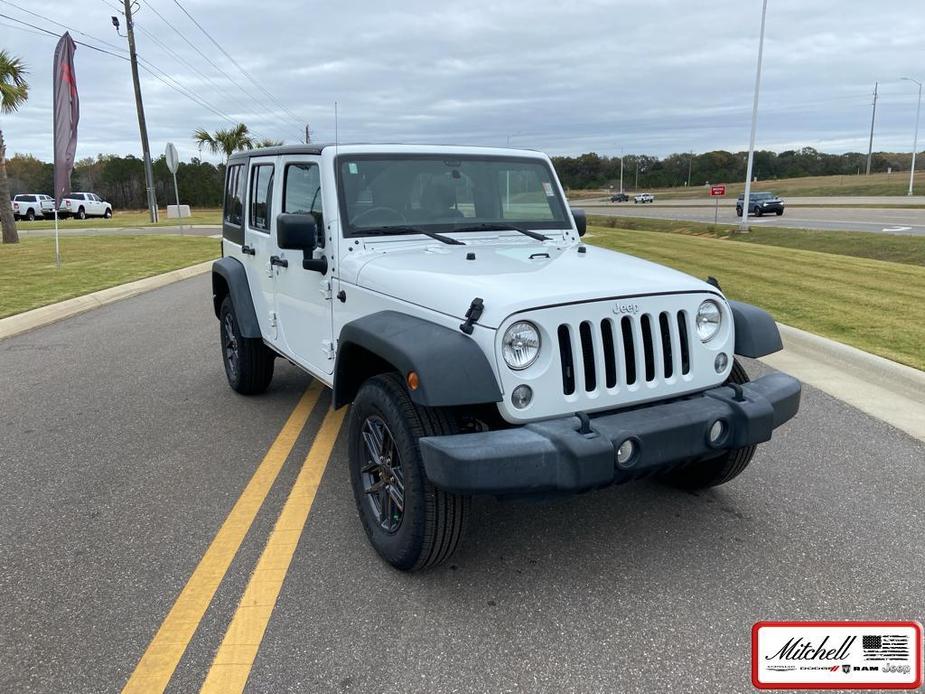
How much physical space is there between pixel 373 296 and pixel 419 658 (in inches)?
68.1

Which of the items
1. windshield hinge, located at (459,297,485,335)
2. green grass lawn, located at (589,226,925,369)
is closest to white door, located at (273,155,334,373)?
windshield hinge, located at (459,297,485,335)

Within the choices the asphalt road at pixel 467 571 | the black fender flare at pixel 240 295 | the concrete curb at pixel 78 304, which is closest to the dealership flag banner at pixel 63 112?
the concrete curb at pixel 78 304

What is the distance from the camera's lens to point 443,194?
4.46 metres

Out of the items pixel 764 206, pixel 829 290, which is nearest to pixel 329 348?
pixel 829 290

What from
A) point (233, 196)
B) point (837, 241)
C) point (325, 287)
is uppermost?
point (233, 196)

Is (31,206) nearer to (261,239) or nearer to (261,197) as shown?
(261,197)

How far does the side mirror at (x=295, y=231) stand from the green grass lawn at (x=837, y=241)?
53.0ft

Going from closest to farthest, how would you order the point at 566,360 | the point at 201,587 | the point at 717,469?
the point at 566,360, the point at 201,587, the point at 717,469

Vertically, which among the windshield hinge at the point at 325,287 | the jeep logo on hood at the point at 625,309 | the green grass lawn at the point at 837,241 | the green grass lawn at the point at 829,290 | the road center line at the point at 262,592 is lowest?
the green grass lawn at the point at 837,241

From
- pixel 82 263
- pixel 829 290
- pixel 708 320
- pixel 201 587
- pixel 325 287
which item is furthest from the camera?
pixel 82 263

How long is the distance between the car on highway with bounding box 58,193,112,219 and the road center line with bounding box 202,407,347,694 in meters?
43.9

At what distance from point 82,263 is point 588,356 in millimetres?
16657

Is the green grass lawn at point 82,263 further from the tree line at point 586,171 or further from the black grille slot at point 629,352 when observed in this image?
the tree line at point 586,171

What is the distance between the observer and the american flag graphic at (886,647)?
2.72 metres
